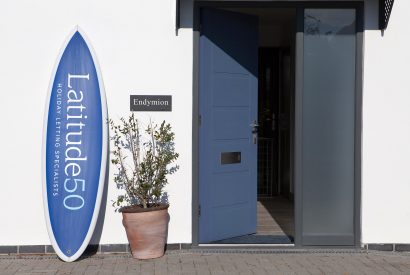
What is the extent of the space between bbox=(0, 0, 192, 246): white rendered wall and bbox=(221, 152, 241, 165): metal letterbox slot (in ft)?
2.20

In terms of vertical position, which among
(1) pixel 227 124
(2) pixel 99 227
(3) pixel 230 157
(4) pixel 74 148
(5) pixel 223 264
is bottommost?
(5) pixel 223 264

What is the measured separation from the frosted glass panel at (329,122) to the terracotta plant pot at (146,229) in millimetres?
1301

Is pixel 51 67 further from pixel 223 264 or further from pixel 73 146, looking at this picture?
pixel 223 264

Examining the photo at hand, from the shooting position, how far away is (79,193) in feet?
18.1

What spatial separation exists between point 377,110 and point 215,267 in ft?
6.57

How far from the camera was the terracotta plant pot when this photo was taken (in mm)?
5473

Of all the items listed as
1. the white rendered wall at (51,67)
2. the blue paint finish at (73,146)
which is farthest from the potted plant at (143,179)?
the blue paint finish at (73,146)

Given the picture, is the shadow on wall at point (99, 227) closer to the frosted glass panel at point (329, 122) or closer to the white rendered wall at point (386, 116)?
the frosted glass panel at point (329, 122)

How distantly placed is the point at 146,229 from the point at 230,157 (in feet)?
4.06

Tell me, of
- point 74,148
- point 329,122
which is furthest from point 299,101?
point 74,148

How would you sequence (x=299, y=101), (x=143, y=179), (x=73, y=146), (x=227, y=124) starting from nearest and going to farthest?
(x=73, y=146)
(x=143, y=179)
(x=299, y=101)
(x=227, y=124)

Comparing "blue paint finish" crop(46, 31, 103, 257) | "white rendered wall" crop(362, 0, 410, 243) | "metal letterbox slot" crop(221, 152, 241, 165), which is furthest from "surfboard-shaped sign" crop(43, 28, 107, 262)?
"white rendered wall" crop(362, 0, 410, 243)

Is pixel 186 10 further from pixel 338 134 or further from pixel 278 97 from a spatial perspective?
pixel 278 97

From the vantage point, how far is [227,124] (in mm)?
6273
